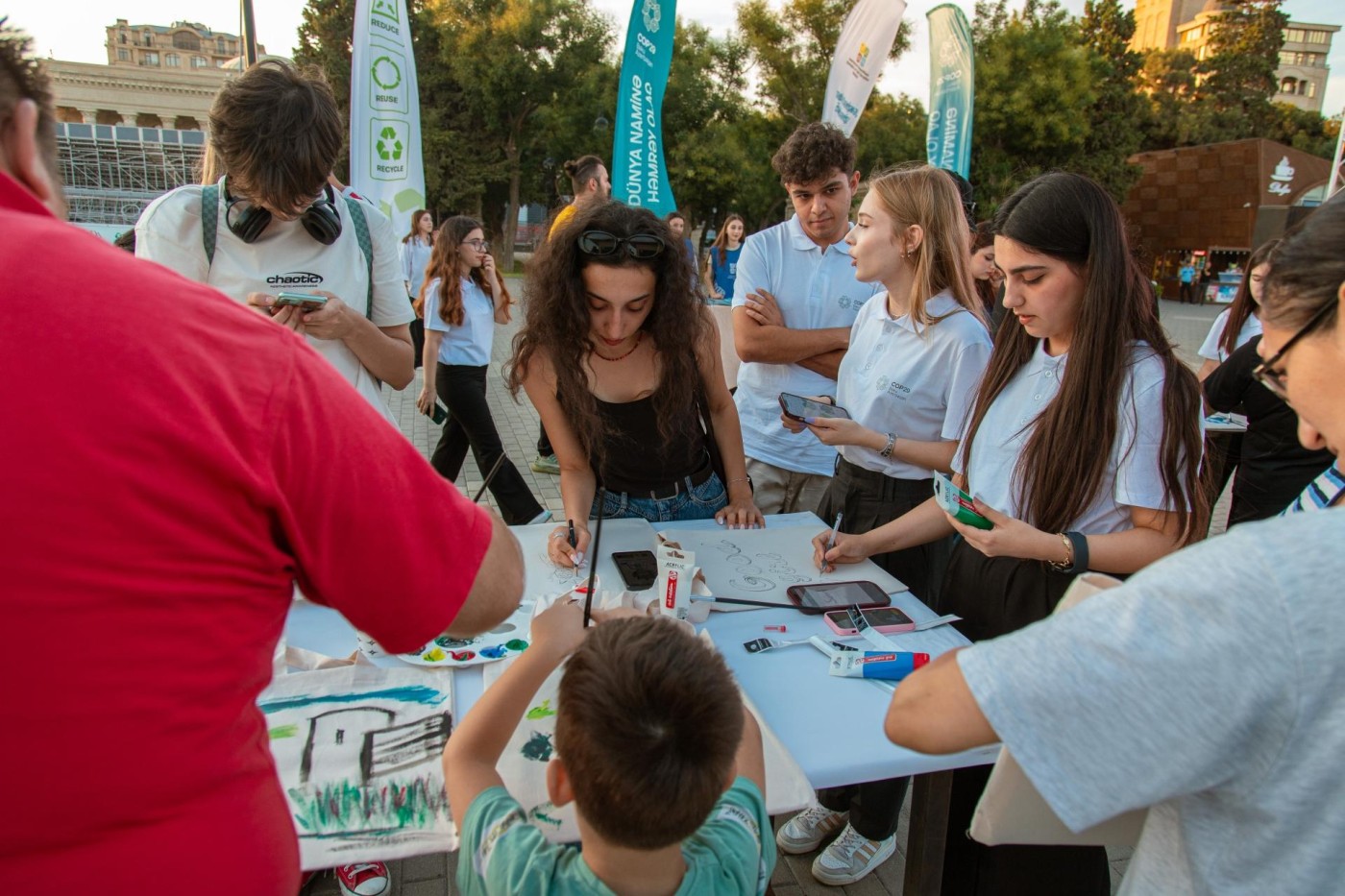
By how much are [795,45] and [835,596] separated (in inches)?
1138

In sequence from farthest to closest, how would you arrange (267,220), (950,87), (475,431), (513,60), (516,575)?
(513,60), (950,87), (475,431), (267,220), (516,575)

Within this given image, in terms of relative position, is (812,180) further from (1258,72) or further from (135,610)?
(1258,72)

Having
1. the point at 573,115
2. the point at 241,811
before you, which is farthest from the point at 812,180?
the point at 573,115

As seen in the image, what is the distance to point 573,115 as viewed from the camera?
27.0 metres

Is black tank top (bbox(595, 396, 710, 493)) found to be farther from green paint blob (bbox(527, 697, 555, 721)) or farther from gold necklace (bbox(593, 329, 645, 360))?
green paint blob (bbox(527, 697, 555, 721))

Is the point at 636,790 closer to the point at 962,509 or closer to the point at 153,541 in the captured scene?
the point at 153,541

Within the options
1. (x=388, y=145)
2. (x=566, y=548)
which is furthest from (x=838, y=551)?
(x=388, y=145)

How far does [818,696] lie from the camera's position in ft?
5.37

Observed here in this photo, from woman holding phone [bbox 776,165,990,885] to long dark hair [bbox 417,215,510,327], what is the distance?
3.23m

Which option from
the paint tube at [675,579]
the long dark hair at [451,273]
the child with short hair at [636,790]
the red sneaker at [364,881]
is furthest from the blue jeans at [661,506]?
the long dark hair at [451,273]

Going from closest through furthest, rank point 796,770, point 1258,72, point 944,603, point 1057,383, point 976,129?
point 796,770 < point 1057,383 < point 944,603 < point 976,129 < point 1258,72

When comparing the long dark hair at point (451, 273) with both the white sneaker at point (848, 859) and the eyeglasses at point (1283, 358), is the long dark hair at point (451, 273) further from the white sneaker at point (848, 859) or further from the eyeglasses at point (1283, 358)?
the eyeglasses at point (1283, 358)

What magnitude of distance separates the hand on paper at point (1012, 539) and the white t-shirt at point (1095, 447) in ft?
0.32

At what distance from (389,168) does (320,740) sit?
6868 mm
